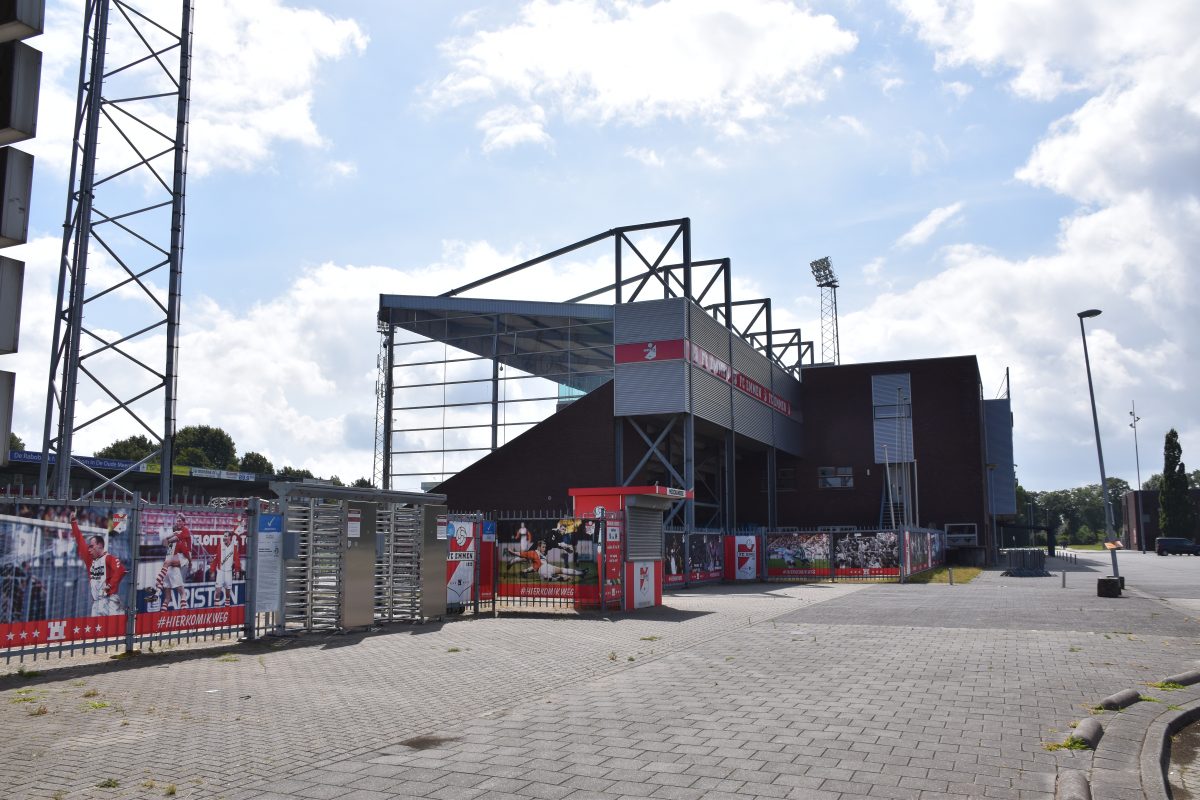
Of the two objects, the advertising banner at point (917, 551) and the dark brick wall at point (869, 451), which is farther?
the dark brick wall at point (869, 451)

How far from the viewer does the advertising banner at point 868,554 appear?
117ft

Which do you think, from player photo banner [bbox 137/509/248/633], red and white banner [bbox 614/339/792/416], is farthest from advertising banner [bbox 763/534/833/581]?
player photo banner [bbox 137/509/248/633]

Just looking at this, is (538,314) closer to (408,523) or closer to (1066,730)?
(408,523)

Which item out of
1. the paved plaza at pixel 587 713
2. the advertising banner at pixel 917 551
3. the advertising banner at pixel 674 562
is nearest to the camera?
the paved plaza at pixel 587 713

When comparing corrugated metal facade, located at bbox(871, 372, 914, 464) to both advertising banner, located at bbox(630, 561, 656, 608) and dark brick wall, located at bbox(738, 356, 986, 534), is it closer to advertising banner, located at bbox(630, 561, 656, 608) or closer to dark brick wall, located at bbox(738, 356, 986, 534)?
dark brick wall, located at bbox(738, 356, 986, 534)

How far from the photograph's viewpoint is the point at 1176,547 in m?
82.7

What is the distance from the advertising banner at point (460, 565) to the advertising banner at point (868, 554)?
66.7 feet

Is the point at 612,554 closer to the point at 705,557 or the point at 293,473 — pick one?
the point at 705,557

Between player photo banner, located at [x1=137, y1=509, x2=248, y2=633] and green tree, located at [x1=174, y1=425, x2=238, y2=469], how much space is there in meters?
83.0

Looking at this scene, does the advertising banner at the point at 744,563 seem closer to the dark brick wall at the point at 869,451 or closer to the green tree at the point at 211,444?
the dark brick wall at the point at 869,451

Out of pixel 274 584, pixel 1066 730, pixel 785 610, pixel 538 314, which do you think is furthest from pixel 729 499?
pixel 1066 730

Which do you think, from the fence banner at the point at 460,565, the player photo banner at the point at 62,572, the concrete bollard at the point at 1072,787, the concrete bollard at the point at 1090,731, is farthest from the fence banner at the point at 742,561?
the concrete bollard at the point at 1072,787

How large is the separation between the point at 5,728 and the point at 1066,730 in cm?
902

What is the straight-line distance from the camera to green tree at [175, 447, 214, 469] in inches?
3526
